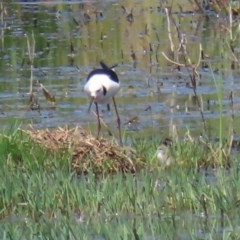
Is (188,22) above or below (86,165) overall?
above

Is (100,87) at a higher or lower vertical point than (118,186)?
higher

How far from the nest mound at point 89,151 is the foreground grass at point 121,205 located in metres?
0.32

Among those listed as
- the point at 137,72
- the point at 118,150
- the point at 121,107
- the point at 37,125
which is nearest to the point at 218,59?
the point at 137,72

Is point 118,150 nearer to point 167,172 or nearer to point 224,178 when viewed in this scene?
point 167,172

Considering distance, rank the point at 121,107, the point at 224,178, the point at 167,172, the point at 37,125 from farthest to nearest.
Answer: the point at 121,107
the point at 37,125
the point at 167,172
the point at 224,178

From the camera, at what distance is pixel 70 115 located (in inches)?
411

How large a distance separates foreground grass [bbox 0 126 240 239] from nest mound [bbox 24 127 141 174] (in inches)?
12.5

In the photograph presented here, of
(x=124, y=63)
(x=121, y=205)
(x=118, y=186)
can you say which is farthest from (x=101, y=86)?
(x=124, y=63)

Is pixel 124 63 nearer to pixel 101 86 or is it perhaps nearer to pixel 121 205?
A: pixel 101 86

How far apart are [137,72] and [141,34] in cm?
274

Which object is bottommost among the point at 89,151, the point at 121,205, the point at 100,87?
the point at 121,205

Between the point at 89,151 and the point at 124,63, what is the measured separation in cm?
478

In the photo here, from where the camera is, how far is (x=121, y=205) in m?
6.38

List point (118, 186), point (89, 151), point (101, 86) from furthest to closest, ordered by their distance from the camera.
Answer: point (101, 86) → point (89, 151) → point (118, 186)
